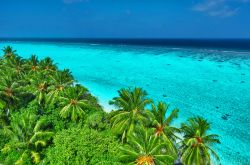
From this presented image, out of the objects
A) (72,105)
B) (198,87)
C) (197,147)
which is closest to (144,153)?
(197,147)

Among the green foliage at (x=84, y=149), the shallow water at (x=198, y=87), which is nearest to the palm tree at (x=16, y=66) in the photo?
the shallow water at (x=198, y=87)

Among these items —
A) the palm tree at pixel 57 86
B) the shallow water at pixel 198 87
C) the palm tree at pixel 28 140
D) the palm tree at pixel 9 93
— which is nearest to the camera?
the palm tree at pixel 28 140

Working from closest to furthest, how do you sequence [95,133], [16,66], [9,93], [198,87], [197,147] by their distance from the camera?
[197,147] < [95,133] < [9,93] < [16,66] < [198,87]

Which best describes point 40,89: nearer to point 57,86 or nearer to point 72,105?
point 57,86

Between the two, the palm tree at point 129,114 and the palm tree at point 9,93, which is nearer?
the palm tree at point 129,114

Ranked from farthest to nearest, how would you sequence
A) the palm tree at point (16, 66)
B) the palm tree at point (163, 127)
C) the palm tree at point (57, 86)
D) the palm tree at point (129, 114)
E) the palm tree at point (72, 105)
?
the palm tree at point (16, 66) < the palm tree at point (57, 86) < the palm tree at point (72, 105) < the palm tree at point (129, 114) < the palm tree at point (163, 127)

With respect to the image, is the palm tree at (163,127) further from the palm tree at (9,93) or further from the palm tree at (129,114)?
the palm tree at (9,93)

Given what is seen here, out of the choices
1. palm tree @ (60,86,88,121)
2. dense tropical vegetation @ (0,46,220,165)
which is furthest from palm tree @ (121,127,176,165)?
palm tree @ (60,86,88,121)
